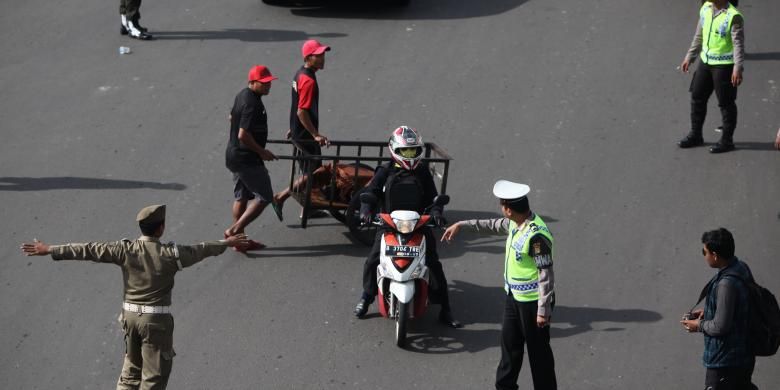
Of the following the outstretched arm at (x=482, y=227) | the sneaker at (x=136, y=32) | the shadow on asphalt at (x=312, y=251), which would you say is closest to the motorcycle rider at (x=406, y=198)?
the shadow on asphalt at (x=312, y=251)

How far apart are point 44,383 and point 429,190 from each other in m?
3.64

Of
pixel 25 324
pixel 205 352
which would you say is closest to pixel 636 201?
pixel 205 352

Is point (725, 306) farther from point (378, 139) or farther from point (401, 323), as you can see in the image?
point (378, 139)

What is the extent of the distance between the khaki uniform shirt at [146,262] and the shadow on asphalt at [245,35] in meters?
8.15

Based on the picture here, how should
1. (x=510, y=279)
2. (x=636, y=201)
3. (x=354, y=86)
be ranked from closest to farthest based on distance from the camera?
1. (x=510, y=279)
2. (x=636, y=201)
3. (x=354, y=86)

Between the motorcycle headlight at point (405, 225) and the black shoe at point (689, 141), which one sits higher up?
the black shoe at point (689, 141)

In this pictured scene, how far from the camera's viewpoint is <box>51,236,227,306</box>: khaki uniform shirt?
7121mm

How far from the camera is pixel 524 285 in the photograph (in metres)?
7.48

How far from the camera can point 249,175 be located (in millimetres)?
10023

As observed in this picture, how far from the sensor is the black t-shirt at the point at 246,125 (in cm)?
979

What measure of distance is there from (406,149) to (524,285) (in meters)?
2.24

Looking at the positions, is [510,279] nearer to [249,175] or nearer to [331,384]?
[331,384]

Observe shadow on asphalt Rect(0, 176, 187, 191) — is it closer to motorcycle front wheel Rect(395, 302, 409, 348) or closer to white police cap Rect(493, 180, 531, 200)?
motorcycle front wheel Rect(395, 302, 409, 348)

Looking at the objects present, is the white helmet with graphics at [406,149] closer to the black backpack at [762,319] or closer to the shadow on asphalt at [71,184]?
the shadow on asphalt at [71,184]
